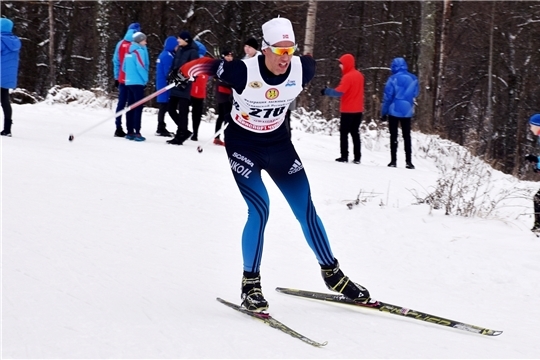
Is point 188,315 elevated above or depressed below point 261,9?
below

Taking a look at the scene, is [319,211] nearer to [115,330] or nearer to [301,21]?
[115,330]

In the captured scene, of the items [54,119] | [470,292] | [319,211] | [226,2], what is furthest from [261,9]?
[470,292]

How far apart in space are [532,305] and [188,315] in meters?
2.62

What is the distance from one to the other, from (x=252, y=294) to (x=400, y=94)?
705 centimetres

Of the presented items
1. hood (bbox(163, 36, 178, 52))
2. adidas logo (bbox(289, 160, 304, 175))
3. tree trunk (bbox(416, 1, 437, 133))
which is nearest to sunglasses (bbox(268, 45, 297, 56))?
adidas logo (bbox(289, 160, 304, 175))

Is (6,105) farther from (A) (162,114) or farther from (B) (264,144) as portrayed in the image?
(B) (264,144)

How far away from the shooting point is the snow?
3799 millimetres

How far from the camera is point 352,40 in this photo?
29938mm

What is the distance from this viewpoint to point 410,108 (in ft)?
35.4

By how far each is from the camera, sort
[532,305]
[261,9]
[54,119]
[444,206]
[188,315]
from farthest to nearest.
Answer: [261,9] → [54,119] → [444,206] → [532,305] → [188,315]

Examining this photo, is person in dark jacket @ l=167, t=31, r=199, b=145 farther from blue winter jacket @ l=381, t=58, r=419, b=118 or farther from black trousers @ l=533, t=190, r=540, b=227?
black trousers @ l=533, t=190, r=540, b=227

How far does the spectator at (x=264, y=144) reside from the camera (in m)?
4.32

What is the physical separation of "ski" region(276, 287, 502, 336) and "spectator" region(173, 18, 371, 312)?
0.07 meters

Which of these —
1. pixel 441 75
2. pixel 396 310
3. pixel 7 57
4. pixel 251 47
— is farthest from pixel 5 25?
pixel 441 75
